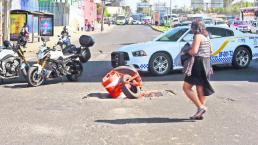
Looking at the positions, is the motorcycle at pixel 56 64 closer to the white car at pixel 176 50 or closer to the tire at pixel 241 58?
the white car at pixel 176 50

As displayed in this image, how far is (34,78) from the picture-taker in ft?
42.2

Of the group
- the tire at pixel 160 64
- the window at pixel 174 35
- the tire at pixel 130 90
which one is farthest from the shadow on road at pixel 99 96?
the window at pixel 174 35

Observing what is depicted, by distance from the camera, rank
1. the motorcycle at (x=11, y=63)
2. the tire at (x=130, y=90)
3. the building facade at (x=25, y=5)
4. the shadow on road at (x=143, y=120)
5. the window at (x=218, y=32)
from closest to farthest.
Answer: the shadow on road at (x=143, y=120) → the tire at (x=130, y=90) → the motorcycle at (x=11, y=63) → the window at (x=218, y=32) → the building facade at (x=25, y=5)

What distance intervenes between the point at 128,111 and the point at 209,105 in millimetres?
1729

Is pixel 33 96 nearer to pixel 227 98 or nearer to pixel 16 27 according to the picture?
pixel 227 98

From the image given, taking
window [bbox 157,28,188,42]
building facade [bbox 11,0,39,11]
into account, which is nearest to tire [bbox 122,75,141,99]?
window [bbox 157,28,188,42]

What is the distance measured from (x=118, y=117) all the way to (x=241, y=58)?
8983 millimetres

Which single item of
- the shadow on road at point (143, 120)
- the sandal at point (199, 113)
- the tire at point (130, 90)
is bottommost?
the shadow on road at point (143, 120)

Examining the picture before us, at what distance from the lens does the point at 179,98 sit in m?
11.0

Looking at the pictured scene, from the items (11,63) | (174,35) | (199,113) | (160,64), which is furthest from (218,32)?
(199,113)

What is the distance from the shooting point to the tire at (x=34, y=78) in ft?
41.6

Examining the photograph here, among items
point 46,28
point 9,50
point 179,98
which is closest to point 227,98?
point 179,98

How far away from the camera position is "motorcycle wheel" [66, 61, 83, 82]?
13984 mm

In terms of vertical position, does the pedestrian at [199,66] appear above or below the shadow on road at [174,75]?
above
